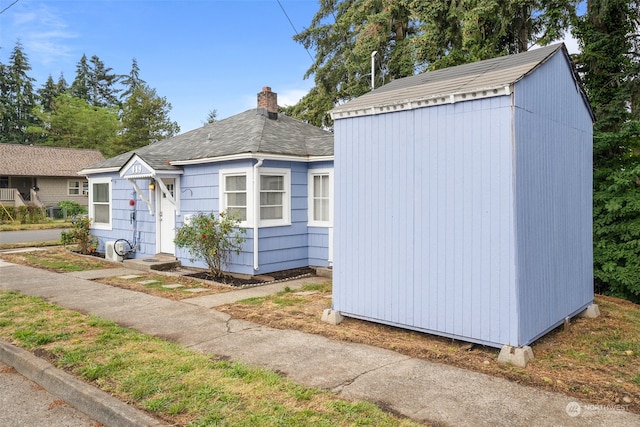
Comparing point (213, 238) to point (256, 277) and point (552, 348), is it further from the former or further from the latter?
point (552, 348)

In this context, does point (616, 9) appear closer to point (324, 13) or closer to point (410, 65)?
point (410, 65)

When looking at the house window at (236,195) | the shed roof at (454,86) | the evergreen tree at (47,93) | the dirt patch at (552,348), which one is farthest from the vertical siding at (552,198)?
the evergreen tree at (47,93)

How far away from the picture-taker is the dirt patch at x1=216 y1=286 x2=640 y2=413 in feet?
12.8

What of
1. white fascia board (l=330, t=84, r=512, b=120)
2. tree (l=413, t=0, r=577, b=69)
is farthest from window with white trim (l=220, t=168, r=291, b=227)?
tree (l=413, t=0, r=577, b=69)

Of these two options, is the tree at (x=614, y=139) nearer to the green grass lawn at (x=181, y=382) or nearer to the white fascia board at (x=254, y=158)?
the white fascia board at (x=254, y=158)

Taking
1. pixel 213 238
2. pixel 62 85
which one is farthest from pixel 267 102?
pixel 62 85

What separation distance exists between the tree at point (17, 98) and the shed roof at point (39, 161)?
858 inches

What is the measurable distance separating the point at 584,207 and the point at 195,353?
18.0 ft

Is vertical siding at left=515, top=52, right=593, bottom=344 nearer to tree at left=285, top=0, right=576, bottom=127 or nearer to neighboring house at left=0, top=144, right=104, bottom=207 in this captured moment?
tree at left=285, top=0, right=576, bottom=127

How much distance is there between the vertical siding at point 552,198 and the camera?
179 inches

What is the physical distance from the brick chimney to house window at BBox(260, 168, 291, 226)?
10.8 feet

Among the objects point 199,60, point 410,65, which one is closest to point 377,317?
point 410,65

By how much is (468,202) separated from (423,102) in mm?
1224

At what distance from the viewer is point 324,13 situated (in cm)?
2311
